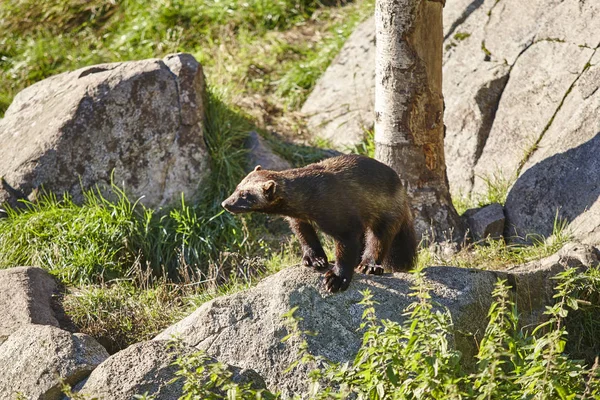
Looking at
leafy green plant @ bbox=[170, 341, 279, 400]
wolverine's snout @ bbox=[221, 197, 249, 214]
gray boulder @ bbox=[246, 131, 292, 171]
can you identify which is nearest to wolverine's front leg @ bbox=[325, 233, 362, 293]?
wolverine's snout @ bbox=[221, 197, 249, 214]

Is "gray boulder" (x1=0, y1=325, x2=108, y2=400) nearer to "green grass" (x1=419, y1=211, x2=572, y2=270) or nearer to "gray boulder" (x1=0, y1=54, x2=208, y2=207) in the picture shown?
"green grass" (x1=419, y1=211, x2=572, y2=270)

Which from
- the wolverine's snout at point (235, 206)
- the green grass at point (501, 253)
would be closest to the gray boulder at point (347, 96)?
the green grass at point (501, 253)

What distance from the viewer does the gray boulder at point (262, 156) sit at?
30.2ft

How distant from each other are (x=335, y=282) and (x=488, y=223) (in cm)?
275

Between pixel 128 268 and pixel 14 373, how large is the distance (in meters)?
2.85

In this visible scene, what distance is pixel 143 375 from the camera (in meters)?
4.73

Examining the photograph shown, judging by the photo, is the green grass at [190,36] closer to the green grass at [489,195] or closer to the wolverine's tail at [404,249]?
the green grass at [489,195]

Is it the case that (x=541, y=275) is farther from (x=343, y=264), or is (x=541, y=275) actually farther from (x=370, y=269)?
(x=343, y=264)

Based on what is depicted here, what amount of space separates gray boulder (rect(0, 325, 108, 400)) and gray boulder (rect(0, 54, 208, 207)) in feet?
10.7

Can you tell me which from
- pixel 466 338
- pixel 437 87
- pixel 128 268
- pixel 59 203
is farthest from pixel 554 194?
pixel 59 203

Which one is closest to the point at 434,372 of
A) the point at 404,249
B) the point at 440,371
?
the point at 440,371

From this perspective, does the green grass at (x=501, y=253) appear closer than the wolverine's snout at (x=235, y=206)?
No

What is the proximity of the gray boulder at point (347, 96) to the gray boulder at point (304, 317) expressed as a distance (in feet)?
14.3

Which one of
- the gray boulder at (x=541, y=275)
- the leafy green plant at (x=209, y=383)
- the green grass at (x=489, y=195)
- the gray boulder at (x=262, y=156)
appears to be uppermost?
the leafy green plant at (x=209, y=383)
